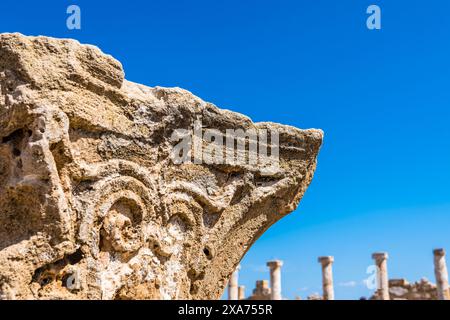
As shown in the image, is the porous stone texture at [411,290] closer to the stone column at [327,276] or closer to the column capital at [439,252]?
the stone column at [327,276]

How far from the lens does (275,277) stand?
2286cm

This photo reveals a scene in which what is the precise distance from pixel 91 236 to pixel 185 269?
830 mm

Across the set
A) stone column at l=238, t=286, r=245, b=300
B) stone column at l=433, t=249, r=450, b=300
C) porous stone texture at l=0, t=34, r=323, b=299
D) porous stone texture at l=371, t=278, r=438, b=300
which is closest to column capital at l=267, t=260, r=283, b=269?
porous stone texture at l=371, t=278, r=438, b=300

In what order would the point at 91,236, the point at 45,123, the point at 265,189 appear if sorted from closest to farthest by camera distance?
the point at 45,123
the point at 91,236
the point at 265,189

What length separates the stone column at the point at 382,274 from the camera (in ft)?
68.5

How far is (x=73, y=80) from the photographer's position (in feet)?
11.0

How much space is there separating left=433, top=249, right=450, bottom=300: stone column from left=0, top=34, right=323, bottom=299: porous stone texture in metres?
17.5

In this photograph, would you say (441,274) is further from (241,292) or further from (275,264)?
(241,292)

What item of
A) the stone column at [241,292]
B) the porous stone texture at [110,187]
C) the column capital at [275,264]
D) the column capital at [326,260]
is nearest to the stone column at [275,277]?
the column capital at [275,264]

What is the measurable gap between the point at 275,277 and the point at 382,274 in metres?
4.20

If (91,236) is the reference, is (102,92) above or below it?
above

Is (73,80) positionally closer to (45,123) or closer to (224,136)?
(45,123)

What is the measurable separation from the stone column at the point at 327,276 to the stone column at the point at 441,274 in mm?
3849

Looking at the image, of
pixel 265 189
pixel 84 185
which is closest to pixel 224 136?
pixel 265 189
